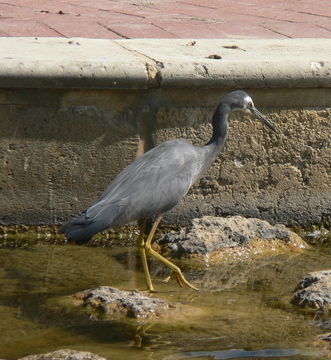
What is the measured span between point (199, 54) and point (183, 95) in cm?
40

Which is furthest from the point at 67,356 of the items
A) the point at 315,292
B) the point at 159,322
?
the point at 315,292

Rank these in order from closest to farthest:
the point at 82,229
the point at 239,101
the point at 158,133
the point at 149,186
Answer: the point at 82,229, the point at 149,186, the point at 239,101, the point at 158,133

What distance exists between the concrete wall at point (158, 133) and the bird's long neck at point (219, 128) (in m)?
0.34

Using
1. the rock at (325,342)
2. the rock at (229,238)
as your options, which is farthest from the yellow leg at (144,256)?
the rock at (325,342)

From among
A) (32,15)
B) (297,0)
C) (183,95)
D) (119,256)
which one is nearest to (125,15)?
(32,15)

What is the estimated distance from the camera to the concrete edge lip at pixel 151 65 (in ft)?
19.8

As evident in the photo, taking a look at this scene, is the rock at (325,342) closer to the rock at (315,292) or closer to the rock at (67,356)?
the rock at (315,292)

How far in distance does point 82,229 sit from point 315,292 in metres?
1.07

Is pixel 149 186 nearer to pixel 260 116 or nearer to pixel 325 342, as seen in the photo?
pixel 260 116

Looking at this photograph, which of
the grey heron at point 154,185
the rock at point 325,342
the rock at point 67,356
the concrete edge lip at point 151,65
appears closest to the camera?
the rock at point 67,356

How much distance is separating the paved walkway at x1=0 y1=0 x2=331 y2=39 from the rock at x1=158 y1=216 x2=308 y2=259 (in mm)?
1777

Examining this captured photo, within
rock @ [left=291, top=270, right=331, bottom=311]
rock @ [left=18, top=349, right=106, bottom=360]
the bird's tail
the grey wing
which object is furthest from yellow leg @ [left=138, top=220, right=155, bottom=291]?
rock @ [left=18, top=349, right=106, bottom=360]

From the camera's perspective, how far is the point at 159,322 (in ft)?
16.4

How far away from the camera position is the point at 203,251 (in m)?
6.07
